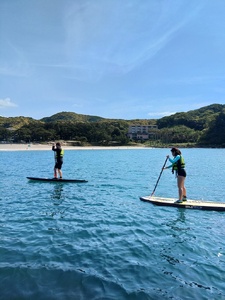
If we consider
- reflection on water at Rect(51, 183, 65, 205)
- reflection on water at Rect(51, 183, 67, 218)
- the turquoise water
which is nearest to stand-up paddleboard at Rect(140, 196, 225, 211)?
the turquoise water

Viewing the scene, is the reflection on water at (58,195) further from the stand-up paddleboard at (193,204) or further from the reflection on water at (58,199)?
the stand-up paddleboard at (193,204)

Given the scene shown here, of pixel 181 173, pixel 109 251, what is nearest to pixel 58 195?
pixel 181 173

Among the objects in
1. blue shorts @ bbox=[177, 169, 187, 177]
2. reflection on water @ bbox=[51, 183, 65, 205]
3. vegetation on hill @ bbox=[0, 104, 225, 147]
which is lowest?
reflection on water @ bbox=[51, 183, 65, 205]

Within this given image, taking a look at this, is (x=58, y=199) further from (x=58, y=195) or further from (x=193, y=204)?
(x=193, y=204)

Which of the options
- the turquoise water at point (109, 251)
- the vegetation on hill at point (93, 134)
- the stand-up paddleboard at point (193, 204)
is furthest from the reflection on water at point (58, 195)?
the vegetation on hill at point (93, 134)

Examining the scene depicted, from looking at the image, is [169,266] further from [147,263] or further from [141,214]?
[141,214]

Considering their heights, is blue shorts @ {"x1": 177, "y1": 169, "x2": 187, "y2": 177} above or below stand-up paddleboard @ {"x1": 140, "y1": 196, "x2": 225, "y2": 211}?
above

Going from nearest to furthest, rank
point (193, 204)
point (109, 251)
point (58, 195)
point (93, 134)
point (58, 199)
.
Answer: point (109, 251)
point (193, 204)
point (58, 199)
point (58, 195)
point (93, 134)

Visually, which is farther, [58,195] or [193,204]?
[58,195]

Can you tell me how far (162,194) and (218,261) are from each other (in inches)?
457

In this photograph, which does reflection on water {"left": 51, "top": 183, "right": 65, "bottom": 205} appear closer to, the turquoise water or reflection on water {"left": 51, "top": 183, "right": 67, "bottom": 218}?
reflection on water {"left": 51, "top": 183, "right": 67, "bottom": 218}

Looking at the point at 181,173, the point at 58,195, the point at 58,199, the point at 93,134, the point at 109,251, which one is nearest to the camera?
the point at 109,251

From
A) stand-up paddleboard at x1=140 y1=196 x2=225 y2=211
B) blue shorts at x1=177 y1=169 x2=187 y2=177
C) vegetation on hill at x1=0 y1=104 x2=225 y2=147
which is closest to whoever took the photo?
stand-up paddleboard at x1=140 y1=196 x2=225 y2=211

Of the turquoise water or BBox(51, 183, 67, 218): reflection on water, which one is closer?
the turquoise water
